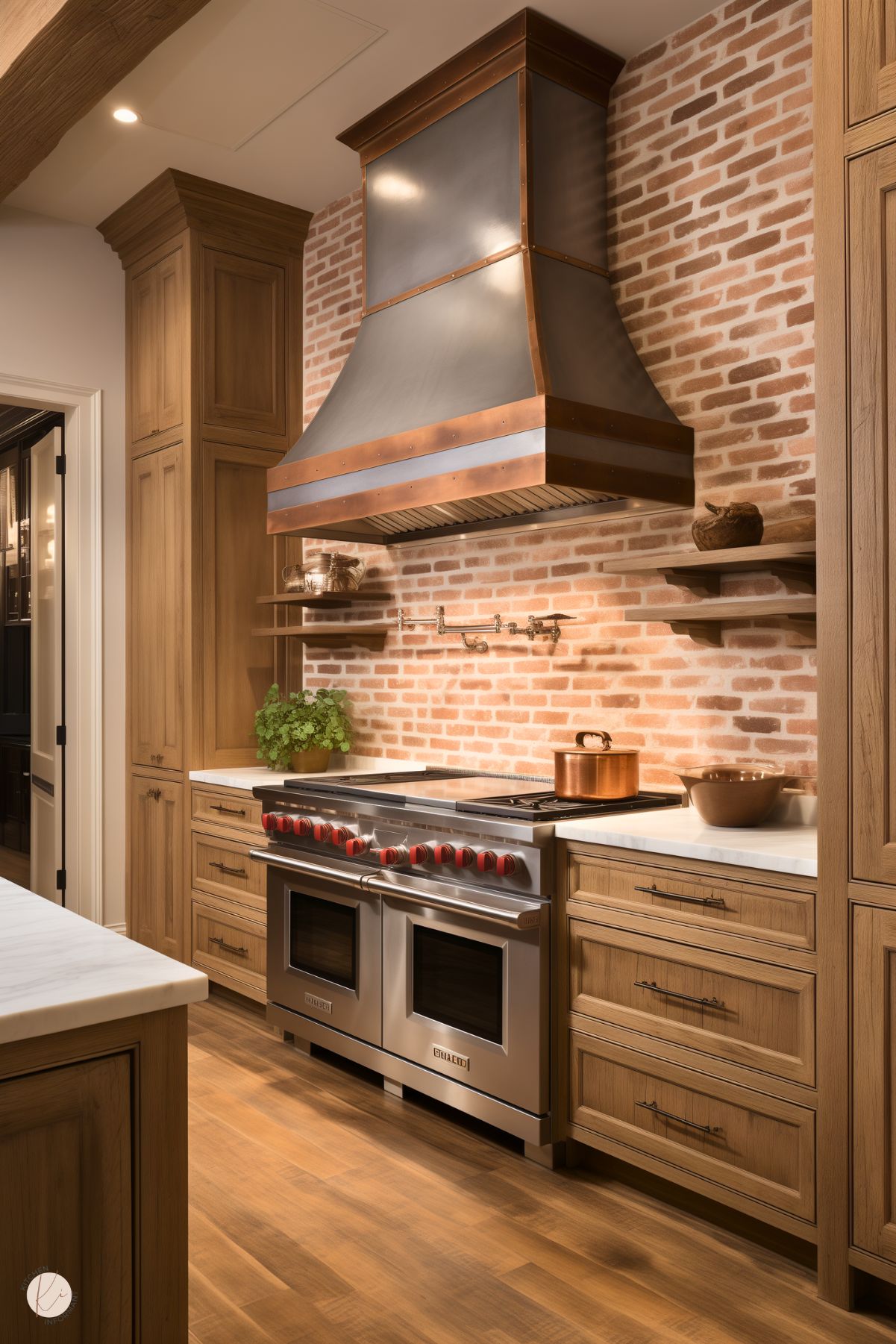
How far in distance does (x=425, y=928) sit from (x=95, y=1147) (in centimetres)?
184

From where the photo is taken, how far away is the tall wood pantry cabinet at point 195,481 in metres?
4.42

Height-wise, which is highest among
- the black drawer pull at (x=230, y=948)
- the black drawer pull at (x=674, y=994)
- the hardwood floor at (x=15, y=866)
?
the black drawer pull at (x=674, y=994)

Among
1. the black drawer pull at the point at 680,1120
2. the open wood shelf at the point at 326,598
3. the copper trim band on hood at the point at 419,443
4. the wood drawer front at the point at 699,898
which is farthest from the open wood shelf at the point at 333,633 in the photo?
A: the black drawer pull at the point at 680,1120

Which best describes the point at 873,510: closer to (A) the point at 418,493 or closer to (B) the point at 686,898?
(B) the point at 686,898

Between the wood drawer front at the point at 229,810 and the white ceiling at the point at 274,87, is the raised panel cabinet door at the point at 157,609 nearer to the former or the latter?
the wood drawer front at the point at 229,810

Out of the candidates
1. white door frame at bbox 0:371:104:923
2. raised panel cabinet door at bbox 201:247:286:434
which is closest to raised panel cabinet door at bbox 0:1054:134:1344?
raised panel cabinet door at bbox 201:247:286:434

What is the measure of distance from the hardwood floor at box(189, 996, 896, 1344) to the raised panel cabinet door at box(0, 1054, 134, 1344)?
95cm

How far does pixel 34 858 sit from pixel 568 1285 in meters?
3.76

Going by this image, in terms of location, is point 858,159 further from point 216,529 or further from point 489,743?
point 216,529

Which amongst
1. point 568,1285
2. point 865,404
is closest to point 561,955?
point 568,1285

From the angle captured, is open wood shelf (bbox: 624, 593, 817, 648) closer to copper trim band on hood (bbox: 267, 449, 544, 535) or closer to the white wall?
copper trim band on hood (bbox: 267, 449, 544, 535)

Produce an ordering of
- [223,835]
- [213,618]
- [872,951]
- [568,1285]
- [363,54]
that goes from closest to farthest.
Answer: [872,951], [568,1285], [363,54], [223,835], [213,618]

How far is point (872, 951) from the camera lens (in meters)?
2.04

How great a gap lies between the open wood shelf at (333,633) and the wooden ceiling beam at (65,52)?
1932mm
